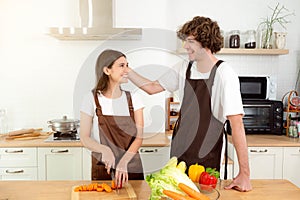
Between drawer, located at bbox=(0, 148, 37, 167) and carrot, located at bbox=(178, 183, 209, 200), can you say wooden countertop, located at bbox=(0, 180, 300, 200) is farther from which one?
drawer, located at bbox=(0, 148, 37, 167)

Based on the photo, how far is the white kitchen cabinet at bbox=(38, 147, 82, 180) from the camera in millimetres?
2854

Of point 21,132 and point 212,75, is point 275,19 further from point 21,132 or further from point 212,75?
point 21,132

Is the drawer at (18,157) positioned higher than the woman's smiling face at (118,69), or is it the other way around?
the woman's smiling face at (118,69)

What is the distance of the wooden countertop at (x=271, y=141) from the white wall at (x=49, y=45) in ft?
3.44

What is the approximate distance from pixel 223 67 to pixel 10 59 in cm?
221

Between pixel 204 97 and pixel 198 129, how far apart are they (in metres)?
0.17

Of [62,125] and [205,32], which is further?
[62,125]

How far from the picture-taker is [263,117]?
3.22 metres

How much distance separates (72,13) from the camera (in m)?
3.27

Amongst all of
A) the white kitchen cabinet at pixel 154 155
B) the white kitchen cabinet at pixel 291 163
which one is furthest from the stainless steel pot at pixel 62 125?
the white kitchen cabinet at pixel 291 163

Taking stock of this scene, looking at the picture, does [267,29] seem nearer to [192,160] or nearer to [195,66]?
[195,66]

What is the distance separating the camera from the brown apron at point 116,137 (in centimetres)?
188

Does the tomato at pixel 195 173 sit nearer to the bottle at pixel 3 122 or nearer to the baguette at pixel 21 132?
the baguette at pixel 21 132

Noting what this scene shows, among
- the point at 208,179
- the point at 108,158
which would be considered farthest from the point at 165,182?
the point at 108,158
